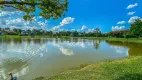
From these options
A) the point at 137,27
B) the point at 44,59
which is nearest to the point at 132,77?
the point at 44,59

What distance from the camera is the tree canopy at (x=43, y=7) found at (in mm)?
10467

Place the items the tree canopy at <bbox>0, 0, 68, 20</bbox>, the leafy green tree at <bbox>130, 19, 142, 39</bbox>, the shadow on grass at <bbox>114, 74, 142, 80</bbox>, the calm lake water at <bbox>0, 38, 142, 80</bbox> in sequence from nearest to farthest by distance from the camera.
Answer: the tree canopy at <bbox>0, 0, 68, 20</bbox> < the shadow on grass at <bbox>114, 74, 142, 80</bbox> < the calm lake water at <bbox>0, 38, 142, 80</bbox> < the leafy green tree at <bbox>130, 19, 142, 39</bbox>

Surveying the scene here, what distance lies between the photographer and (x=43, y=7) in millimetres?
11297

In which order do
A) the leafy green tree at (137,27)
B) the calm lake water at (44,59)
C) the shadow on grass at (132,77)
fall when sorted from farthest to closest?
the leafy green tree at (137,27)
the calm lake water at (44,59)
the shadow on grass at (132,77)

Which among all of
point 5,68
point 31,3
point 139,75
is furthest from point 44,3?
point 5,68

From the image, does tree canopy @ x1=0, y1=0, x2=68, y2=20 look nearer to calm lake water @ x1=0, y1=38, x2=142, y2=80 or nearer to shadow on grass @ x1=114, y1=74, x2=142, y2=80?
shadow on grass @ x1=114, y1=74, x2=142, y2=80

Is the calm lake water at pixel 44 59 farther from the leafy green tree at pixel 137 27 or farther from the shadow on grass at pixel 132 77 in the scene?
the leafy green tree at pixel 137 27

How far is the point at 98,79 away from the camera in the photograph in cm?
1628

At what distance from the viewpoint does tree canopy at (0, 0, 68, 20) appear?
1047 cm

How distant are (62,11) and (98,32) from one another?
609 ft

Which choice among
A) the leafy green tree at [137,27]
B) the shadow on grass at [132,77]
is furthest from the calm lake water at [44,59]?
the leafy green tree at [137,27]

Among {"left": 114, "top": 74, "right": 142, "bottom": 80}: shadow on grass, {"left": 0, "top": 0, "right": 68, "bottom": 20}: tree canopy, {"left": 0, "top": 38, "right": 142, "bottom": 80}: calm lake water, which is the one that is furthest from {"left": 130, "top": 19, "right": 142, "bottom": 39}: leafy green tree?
{"left": 0, "top": 0, "right": 68, "bottom": 20}: tree canopy

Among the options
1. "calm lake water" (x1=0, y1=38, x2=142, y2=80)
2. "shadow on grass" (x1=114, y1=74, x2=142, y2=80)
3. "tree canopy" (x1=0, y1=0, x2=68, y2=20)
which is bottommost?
"calm lake water" (x1=0, y1=38, x2=142, y2=80)

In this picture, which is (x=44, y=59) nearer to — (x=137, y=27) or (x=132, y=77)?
(x=132, y=77)
